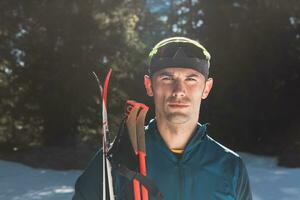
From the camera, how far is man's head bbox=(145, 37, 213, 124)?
1.76m

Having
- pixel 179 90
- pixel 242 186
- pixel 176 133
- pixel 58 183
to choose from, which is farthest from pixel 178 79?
pixel 58 183

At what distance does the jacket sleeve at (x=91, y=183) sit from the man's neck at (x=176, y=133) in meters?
0.26

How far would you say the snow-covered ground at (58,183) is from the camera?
8.63m

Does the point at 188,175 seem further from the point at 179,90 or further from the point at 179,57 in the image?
the point at 179,57

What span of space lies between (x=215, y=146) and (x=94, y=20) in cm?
1383

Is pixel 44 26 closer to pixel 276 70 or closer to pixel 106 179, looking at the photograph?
pixel 276 70

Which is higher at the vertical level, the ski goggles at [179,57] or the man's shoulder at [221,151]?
the ski goggles at [179,57]

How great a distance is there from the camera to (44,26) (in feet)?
50.0

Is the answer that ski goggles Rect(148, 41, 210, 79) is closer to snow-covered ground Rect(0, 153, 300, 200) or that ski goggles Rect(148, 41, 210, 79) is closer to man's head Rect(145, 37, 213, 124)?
man's head Rect(145, 37, 213, 124)

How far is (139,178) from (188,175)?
0.66 feet

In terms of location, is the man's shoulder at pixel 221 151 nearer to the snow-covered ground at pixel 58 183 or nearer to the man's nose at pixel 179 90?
the man's nose at pixel 179 90

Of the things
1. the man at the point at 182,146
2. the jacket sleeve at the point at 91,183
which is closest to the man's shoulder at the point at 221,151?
the man at the point at 182,146

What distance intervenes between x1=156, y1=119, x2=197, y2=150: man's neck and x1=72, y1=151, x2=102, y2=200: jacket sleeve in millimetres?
257

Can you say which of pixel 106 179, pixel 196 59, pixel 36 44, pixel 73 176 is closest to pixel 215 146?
pixel 196 59
